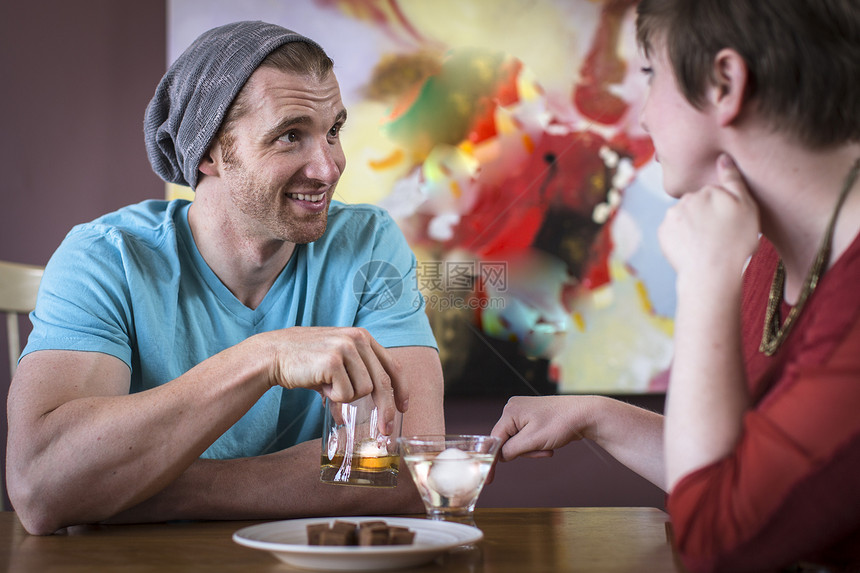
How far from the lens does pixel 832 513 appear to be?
63 centimetres

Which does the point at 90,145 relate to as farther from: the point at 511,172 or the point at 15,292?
the point at 511,172

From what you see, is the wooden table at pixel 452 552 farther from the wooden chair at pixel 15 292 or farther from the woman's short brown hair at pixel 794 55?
the wooden chair at pixel 15 292

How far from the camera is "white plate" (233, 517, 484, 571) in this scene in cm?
68

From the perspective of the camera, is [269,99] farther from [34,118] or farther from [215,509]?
[34,118]

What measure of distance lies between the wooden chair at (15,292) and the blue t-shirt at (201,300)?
0.27 meters

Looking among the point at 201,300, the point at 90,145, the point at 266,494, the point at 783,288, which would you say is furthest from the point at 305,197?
the point at 90,145

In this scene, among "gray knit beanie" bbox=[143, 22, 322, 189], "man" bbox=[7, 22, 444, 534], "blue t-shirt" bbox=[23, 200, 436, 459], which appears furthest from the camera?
"gray knit beanie" bbox=[143, 22, 322, 189]

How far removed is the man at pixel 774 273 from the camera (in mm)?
633

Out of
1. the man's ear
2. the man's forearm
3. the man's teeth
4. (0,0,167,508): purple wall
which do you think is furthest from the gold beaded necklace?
(0,0,167,508): purple wall

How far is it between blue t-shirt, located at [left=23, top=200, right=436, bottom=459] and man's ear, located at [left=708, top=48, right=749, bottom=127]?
0.78 m

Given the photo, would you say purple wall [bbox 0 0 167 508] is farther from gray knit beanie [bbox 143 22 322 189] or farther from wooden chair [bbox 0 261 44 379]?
gray knit beanie [bbox 143 22 322 189]

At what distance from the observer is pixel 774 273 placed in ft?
3.07

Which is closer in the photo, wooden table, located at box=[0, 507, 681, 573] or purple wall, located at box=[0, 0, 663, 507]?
wooden table, located at box=[0, 507, 681, 573]

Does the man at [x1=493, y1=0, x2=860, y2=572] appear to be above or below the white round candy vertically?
above
